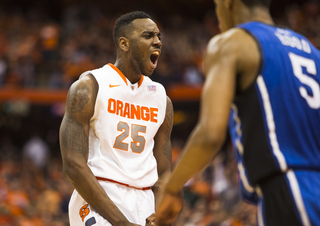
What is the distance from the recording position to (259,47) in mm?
2031

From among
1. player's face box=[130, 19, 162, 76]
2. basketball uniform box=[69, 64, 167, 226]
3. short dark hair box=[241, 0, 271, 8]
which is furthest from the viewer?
player's face box=[130, 19, 162, 76]

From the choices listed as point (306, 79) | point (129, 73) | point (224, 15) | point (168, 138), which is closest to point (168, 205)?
point (306, 79)

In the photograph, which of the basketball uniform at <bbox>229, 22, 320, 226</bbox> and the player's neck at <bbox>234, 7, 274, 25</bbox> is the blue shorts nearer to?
the basketball uniform at <bbox>229, 22, 320, 226</bbox>

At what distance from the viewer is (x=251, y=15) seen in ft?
7.30

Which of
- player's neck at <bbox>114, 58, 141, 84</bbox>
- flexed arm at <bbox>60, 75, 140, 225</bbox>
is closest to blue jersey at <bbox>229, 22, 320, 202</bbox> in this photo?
flexed arm at <bbox>60, 75, 140, 225</bbox>

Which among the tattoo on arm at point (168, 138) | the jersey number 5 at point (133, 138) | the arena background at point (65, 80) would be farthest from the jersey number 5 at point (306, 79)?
the arena background at point (65, 80)

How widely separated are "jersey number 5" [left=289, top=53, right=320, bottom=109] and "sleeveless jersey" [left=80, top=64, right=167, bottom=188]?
154 cm

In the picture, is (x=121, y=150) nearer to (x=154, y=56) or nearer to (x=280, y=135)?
(x=154, y=56)

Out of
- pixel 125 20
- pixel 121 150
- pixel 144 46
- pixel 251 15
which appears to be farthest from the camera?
pixel 125 20

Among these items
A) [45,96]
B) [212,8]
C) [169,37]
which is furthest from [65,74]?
[212,8]

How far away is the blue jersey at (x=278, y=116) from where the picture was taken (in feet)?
6.55

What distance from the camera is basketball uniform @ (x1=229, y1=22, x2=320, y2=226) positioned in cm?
194

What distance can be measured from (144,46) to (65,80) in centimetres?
1028

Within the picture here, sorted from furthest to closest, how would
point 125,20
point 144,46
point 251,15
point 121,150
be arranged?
point 125,20, point 144,46, point 121,150, point 251,15
